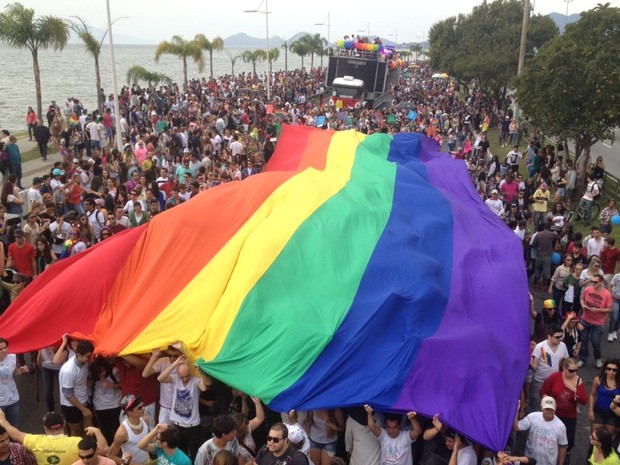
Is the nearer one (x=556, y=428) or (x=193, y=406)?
(x=556, y=428)

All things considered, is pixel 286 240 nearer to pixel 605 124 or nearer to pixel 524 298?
pixel 524 298

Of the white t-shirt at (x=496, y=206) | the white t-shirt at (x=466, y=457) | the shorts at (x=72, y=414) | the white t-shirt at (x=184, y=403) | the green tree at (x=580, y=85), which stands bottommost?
the shorts at (x=72, y=414)

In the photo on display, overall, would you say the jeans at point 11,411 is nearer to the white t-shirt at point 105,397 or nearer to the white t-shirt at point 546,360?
the white t-shirt at point 105,397

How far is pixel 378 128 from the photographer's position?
2366 centimetres

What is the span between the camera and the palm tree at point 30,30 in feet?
72.3

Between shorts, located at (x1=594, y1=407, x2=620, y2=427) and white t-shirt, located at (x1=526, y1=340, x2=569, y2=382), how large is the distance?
0.59m

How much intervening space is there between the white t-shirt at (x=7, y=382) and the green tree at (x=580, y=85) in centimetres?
1372

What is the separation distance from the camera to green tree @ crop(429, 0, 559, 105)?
3144cm

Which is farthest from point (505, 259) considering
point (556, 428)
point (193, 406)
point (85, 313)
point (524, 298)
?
point (85, 313)

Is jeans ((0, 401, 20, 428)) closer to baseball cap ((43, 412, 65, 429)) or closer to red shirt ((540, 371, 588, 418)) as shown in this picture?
baseball cap ((43, 412, 65, 429))

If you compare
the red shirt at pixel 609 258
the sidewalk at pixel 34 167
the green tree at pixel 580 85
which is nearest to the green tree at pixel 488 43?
the green tree at pixel 580 85

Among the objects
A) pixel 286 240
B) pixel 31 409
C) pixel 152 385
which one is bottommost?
pixel 31 409

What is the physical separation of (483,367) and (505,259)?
8.78 feet

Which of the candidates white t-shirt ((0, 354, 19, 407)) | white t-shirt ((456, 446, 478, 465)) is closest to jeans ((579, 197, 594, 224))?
white t-shirt ((456, 446, 478, 465))
